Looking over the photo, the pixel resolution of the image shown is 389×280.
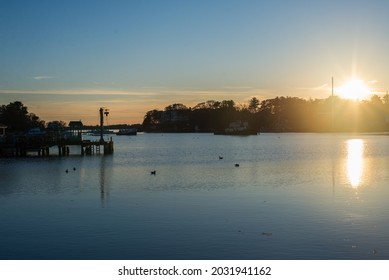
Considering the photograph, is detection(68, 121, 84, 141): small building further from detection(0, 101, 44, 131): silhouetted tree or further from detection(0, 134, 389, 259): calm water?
detection(0, 101, 44, 131): silhouetted tree

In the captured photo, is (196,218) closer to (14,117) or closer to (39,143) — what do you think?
(39,143)

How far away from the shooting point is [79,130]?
96.1 m

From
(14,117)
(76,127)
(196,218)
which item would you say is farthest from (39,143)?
(14,117)

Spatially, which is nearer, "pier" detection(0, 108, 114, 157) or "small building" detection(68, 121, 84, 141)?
"pier" detection(0, 108, 114, 157)

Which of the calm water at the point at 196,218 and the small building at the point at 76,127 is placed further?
the small building at the point at 76,127

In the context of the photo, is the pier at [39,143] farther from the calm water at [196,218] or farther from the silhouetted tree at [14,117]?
the silhouetted tree at [14,117]

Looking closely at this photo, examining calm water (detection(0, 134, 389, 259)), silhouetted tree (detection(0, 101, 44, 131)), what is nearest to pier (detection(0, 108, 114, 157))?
calm water (detection(0, 134, 389, 259))

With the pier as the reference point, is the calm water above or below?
below

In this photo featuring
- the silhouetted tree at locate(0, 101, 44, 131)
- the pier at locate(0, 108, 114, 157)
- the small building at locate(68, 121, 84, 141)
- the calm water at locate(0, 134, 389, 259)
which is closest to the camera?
the calm water at locate(0, 134, 389, 259)

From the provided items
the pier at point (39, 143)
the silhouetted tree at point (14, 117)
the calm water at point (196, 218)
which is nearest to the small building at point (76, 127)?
the pier at point (39, 143)
